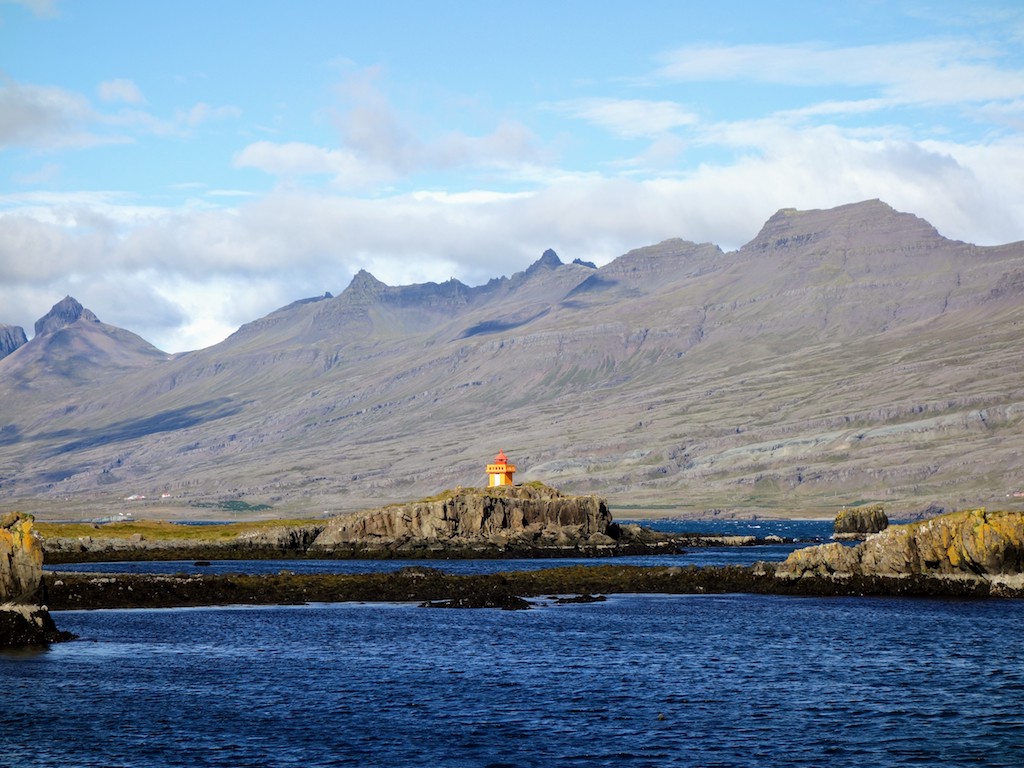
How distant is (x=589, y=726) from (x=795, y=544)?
156619 mm

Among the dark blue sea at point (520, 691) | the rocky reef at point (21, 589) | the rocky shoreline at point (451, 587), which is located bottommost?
the dark blue sea at point (520, 691)

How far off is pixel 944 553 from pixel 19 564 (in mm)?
68768

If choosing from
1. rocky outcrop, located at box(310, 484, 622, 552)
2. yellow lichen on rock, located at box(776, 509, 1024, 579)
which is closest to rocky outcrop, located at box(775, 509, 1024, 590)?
yellow lichen on rock, located at box(776, 509, 1024, 579)

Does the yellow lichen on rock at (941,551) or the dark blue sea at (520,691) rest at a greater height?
the yellow lichen on rock at (941,551)

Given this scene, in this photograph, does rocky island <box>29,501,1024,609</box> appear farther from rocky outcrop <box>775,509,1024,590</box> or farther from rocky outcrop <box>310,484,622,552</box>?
rocky outcrop <box>310,484,622,552</box>

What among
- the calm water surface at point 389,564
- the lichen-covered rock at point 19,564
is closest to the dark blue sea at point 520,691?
the lichen-covered rock at point 19,564

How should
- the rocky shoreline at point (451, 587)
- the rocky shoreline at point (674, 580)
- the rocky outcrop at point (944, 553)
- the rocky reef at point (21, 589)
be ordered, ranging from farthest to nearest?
the rocky outcrop at point (944, 553), the rocky shoreline at point (674, 580), the rocky shoreline at point (451, 587), the rocky reef at point (21, 589)

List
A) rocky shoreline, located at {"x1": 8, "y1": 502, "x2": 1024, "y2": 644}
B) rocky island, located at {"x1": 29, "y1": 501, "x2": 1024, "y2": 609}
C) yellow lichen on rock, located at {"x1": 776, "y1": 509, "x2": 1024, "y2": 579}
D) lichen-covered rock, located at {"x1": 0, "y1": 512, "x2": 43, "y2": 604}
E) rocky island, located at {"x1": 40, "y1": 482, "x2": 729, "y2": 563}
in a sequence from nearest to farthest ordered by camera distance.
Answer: lichen-covered rock, located at {"x1": 0, "y1": 512, "x2": 43, "y2": 604}
rocky shoreline, located at {"x1": 8, "y1": 502, "x2": 1024, "y2": 644}
rocky island, located at {"x1": 29, "y1": 501, "x2": 1024, "y2": 609}
yellow lichen on rock, located at {"x1": 776, "y1": 509, "x2": 1024, "y2": 579}
rocky island, located at {"x1": 40, "y1": 482, "x2": 729, "y2": 563}

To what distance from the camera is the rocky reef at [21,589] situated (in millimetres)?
63156

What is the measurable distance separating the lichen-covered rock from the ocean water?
3.12 meters

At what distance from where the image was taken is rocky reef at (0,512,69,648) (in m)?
63.2

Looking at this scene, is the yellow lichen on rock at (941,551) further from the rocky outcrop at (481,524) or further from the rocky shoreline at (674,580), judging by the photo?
the rocky outcrop at (481,524)

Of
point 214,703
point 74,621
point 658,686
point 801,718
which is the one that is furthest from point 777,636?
point 74,621

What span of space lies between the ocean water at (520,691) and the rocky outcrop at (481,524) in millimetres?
89176
